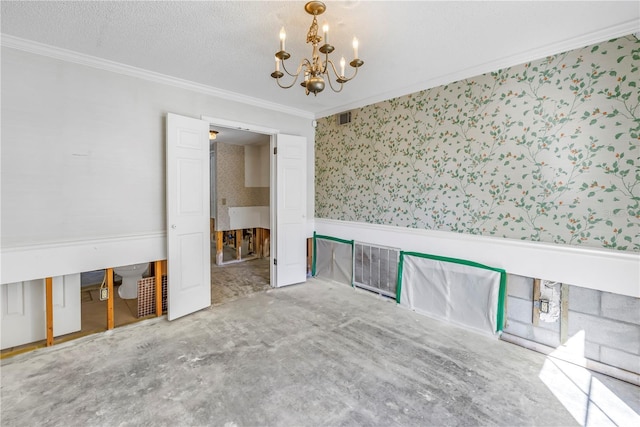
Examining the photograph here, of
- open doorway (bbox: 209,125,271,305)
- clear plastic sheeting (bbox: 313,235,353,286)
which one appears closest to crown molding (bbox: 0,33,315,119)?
open doorway (bbox: 209,125,271,305)

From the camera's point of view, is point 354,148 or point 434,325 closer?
point 434,325

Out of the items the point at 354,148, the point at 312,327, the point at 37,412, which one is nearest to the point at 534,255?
the point at 312,327

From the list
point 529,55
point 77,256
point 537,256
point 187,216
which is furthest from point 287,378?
point 529,55

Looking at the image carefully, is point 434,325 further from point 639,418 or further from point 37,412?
point 37,412

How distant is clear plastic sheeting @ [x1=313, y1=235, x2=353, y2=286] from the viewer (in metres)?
4.27

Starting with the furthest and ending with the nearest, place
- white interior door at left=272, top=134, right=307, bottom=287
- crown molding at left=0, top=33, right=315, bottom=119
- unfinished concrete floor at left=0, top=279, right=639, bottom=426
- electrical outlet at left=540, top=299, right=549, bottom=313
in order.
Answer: white interior door at left=272, top=134, right=307, bottom=287, electrical outlet at left=540, top=299, right=549, bottom=313, crown molding at left=0, top=33, right=315, bottom=119, unfinished concrete floor at left=0, top=279, right=639, bottom=426

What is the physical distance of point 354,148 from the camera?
13.8ft

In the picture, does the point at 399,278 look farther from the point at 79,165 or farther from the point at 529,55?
the point at 79,165

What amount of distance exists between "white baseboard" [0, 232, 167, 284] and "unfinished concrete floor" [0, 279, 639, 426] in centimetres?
67

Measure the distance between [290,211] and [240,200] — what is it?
2.36 meters

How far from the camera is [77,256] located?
272 cm

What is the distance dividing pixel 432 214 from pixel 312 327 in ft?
6.05

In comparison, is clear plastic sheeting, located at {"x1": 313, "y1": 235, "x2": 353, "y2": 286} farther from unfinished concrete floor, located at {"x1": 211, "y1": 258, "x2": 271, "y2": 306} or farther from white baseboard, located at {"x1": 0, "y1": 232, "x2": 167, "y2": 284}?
white baseboard, located at {"x1": 0, "y1": 232, "x2": 167, "y2": 284}

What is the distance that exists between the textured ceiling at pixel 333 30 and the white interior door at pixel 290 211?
138 cm
